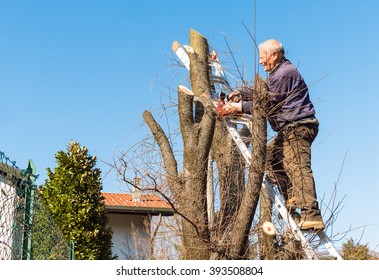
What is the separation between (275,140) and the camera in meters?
5.64

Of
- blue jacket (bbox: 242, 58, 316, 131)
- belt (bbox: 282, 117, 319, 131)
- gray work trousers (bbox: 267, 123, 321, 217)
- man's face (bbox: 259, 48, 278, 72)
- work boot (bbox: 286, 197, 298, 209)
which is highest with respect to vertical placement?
man's face (bbox: 259, 48, 278, 72)

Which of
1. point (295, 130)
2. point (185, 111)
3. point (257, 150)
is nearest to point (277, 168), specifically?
point (295, 130)

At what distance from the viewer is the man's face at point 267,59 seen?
5633 mm

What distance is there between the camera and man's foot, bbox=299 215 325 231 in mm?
5391

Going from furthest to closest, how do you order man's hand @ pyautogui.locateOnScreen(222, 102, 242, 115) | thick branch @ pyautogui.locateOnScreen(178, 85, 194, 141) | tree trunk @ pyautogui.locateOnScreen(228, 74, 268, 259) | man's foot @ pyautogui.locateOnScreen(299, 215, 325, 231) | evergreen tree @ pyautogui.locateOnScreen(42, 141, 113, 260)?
evergreen tree @ pyautogui.locateOnScreen(42, 141, 113, 260) → thick branch @ pyautogui.locateOnScreen(178, 85, 194, 141) → man's hand @ pyautogui.locateOnScreen(222, 102, 242, 115) → man's foot @ pyautogui.locateOnScreen(299, 215, 325, 231) → tree trunk @ pyautogui.locateOnScreen(228, 74, 268, 259)

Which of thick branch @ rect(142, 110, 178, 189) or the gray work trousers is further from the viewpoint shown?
thick branch @ rect(142, 110, 178, 189)

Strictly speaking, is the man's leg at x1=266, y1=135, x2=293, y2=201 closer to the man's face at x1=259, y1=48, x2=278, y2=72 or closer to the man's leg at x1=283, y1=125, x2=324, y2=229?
the man's leg at x1=283, y1=125, x2=324, y2=229

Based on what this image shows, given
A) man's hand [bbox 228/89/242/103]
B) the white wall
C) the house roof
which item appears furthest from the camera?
the white wall

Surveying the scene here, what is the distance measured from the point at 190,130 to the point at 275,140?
2.87 feet

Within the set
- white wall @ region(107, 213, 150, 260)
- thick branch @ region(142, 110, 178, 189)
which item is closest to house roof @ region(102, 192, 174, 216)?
white wall @ region(107, 213, 150, 260)

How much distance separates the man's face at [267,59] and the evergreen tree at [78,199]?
28.4ft

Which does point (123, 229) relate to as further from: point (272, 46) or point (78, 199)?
point (272, 46)
